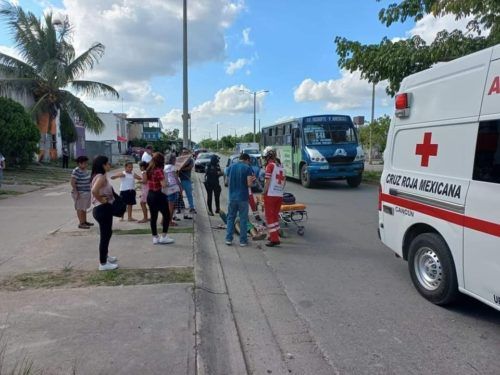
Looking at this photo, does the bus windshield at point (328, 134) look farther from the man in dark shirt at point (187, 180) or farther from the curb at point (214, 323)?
the curb at point (214, 323)

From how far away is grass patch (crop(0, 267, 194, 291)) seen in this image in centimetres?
527

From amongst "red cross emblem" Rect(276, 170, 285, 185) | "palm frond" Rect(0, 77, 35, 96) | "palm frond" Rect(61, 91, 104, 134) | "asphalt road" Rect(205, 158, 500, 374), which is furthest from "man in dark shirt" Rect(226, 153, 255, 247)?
"palm frond" Rect(0, 77, 35, 96)

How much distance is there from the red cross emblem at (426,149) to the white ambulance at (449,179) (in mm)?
11

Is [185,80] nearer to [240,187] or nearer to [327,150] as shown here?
[327,150]

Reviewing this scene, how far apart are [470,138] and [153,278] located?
3924mm

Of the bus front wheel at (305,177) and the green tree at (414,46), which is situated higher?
the green tree at (414,46)

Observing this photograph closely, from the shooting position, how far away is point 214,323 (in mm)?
4336

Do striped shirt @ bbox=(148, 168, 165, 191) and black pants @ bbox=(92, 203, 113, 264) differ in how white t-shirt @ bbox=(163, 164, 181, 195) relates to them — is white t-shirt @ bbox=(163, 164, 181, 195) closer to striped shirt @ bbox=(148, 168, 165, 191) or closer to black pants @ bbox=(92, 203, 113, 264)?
striped shirt @ bbox=(148, 168, 165, 191)

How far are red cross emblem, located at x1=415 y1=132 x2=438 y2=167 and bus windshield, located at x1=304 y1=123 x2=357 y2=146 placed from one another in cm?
1242

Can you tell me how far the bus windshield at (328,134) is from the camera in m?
17.4

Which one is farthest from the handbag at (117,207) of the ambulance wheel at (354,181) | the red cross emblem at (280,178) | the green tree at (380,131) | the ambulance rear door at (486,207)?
the green tree at (380,131)

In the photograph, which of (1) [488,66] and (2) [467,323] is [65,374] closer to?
(2) [467,323]

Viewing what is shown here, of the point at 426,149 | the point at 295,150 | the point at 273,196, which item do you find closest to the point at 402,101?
the point at 426,149

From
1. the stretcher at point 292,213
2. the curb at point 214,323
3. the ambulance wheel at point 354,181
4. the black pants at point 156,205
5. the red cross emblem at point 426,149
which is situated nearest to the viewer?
the curb at point 214,323
